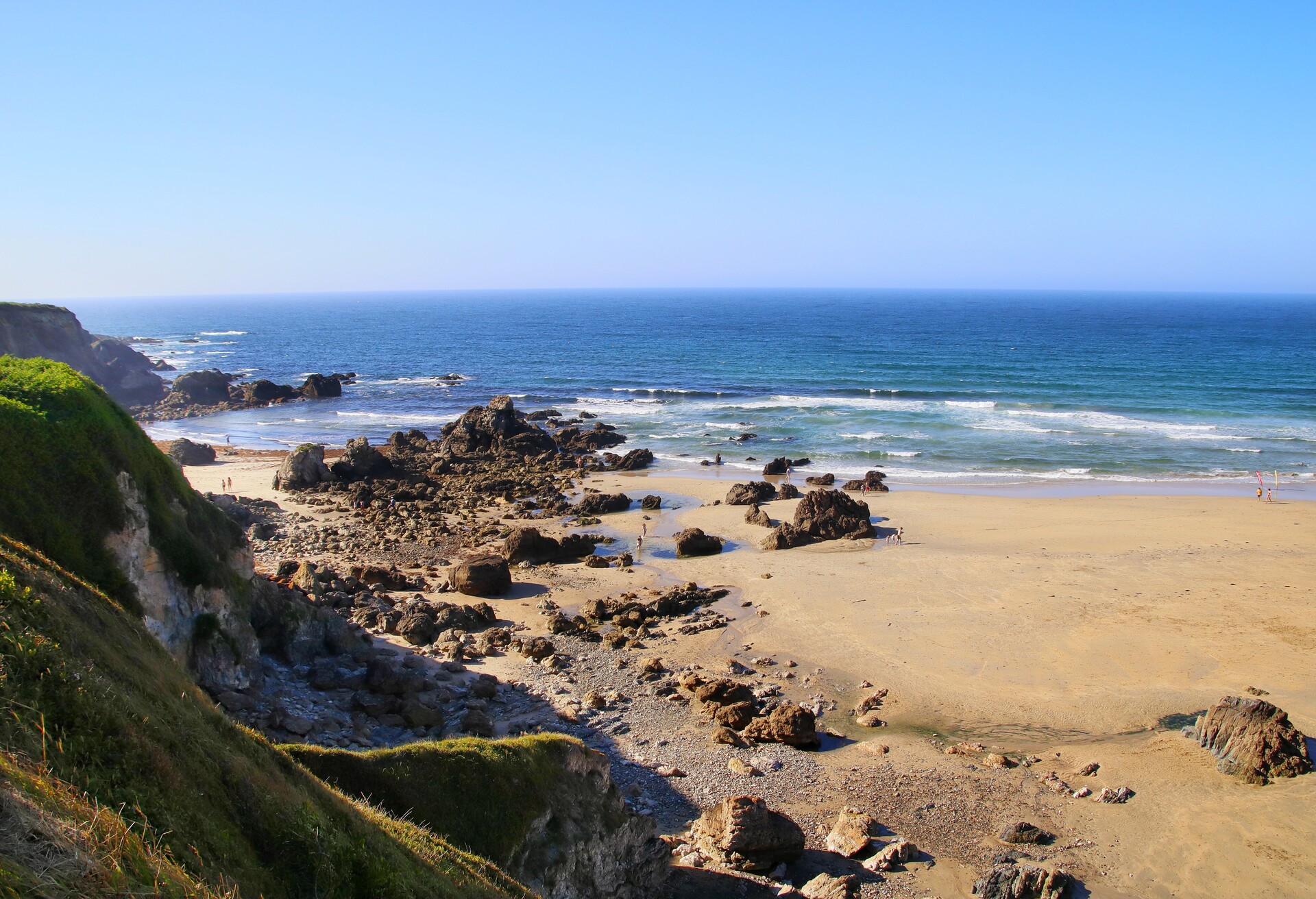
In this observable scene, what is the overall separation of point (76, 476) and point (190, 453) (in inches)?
1338

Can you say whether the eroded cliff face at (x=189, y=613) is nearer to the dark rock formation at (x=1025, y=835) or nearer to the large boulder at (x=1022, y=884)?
the large boulder at (x=1022, y=884)

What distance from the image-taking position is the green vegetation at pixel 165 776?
18.5 feet

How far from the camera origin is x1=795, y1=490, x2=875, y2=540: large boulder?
32188mm

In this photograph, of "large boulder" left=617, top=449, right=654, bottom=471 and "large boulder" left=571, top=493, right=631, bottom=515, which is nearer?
"large boulder" left=571, top=493, right=631, bottom=515

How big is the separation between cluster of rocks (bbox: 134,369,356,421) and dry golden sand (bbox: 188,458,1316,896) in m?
43.1

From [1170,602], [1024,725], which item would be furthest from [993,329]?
[1024,725]

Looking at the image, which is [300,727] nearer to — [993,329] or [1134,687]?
[1134,687]

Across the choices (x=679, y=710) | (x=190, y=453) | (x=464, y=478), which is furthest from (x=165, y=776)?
(x=190, y=453)

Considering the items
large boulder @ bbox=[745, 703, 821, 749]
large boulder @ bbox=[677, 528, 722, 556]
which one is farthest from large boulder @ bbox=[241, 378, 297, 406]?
large boulder @ bbox=[745, 703, 821, 749]

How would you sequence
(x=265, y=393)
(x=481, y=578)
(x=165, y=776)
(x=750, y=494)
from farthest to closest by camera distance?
(x=265, y=393), (x=750, y=494), (x=481, y=578), (x=165, y=776)

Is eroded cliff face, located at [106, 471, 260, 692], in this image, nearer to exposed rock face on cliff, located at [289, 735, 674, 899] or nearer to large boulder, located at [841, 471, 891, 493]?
exposed rock face on cliff, located at [289, 735, 674, 899]

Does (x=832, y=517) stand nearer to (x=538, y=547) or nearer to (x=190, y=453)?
(x=538, y=547)

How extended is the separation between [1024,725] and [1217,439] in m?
41.3

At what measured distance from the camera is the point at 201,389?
67.2 metres
